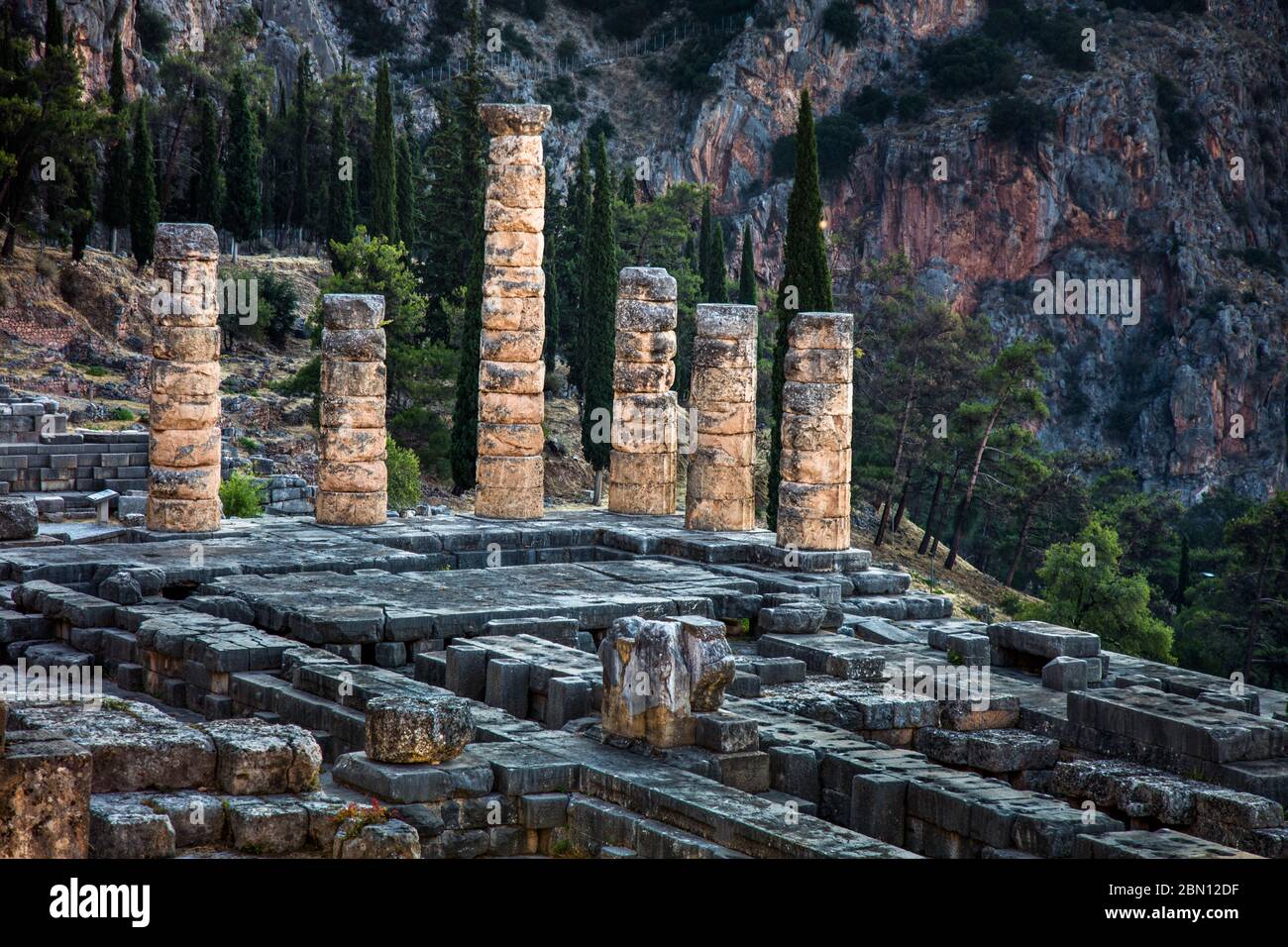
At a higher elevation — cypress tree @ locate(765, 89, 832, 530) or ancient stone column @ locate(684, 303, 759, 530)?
cypress tree @ locate(765, 89, 832, 530)

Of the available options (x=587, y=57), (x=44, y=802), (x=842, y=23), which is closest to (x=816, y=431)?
(x=44, y=802)

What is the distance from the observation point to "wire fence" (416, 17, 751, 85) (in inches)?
3354

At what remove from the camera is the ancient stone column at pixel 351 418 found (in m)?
23.5

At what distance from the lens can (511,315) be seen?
25062 mm

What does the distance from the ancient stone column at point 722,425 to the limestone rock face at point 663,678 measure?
381 inches

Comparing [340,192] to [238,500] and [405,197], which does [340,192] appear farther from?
[238,500]

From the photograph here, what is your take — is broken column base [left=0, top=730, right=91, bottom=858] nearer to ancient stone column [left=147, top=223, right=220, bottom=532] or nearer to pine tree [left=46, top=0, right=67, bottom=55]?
ancient stone column [left=147, top=223, right=220, bottom=532]

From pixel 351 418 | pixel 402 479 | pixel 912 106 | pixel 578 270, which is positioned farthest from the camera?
pixel 912 106

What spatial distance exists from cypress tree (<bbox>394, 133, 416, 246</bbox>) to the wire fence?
28.9 m

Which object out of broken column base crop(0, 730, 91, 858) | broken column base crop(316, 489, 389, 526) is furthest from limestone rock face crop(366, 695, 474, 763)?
broken column base crop(316, 489, 389, 526)

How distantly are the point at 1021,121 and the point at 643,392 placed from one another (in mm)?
61776

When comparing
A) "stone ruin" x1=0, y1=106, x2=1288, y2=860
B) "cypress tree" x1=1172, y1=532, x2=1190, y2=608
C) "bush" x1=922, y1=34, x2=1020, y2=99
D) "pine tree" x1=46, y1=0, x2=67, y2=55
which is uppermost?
"bush" x1=922, y1=34, x2=1020, y2=99

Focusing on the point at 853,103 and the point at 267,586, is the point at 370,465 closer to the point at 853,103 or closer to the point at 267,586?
the point at 267,586

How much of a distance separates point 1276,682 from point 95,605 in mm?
31244
